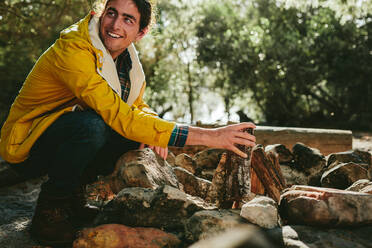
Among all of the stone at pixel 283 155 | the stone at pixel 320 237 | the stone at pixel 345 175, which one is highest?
the stone at pixel 283 155

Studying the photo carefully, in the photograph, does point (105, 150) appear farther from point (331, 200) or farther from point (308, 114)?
point (308, 114)

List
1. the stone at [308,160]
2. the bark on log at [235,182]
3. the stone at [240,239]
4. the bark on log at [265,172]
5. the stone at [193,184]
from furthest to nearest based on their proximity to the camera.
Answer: the stone at [308,160], the stone at [193,184], the bark on log at [265,172], the bark on log at [235,182], the stone at [240,239]

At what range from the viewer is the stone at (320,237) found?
72.8 inches

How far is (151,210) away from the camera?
2180 mm

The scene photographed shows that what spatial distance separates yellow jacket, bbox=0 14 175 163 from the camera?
210cm

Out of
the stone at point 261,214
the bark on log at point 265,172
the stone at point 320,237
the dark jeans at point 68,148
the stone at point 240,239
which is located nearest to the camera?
the stone at point 240,239

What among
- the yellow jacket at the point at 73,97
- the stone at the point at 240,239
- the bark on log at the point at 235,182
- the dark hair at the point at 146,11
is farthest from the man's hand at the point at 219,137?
the dark hair at the point at 146,11

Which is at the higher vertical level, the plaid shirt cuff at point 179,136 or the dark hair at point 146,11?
the dark hair at point 146,11

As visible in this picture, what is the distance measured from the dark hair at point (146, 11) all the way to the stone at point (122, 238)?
5.35 feet

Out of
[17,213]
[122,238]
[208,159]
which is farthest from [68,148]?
[208,159]

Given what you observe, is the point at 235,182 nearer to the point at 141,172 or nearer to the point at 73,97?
the point at 141,172

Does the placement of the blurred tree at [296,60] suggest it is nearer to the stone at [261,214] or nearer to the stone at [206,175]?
the stone at [206,175]

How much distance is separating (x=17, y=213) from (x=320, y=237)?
7.98 ft

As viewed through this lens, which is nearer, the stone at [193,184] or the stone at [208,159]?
the stone at [193,184]
